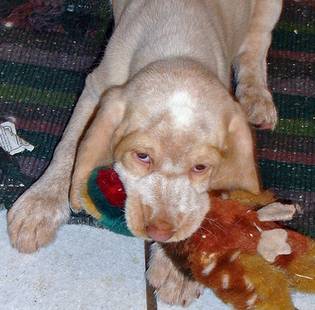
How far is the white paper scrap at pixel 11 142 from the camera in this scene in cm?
286

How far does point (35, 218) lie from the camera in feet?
8.65

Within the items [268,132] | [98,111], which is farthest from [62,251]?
[268,132]

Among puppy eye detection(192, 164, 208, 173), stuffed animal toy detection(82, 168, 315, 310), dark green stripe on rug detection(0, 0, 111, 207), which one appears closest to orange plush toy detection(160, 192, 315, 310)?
stuffed animal toy detection(82, 168, 315, 310)

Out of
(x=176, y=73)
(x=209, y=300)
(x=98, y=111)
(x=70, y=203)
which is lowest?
(x=209, y=300)

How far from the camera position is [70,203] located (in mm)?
2490

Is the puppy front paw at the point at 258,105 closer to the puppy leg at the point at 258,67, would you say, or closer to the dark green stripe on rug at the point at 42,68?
the puppy leg at the point at 258,67

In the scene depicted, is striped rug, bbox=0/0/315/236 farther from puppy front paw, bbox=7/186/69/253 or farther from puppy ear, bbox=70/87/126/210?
puppy ear, bbox=70/87/126/210

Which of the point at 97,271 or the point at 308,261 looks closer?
the point at 308,261

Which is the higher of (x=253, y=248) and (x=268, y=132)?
(x=253, y=248)

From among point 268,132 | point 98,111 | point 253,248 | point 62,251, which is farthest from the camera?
point 268,132

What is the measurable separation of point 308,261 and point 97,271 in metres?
0.72

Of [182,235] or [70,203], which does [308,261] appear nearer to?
[182,235]

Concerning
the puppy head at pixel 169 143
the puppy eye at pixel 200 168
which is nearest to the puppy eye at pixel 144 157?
the puppy head at pixel 169 143

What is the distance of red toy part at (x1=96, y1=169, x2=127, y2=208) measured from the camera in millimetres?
2371
